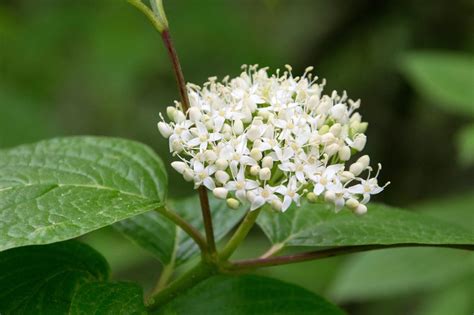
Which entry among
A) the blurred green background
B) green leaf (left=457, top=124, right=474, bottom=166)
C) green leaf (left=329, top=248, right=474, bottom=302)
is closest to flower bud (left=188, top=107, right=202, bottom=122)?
green leaf (left=457, top=124, right=474, bottom=166)

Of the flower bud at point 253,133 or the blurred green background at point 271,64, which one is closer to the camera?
the flower bud at point 253,133

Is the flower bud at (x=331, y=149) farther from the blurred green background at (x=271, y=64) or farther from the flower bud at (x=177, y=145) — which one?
the blurred green background at (x=271, y=64)

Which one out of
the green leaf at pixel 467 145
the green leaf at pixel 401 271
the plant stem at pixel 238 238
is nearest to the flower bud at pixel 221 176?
the plant stem at pixel 238 238

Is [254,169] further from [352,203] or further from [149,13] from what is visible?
[149,13]

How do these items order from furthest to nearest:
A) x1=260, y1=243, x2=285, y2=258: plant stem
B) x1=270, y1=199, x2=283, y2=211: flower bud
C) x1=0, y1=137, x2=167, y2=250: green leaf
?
x1=260, y1=243, x2=285, y2=258: plant stem
x1=270, y1=199, x2=283, y2=211: flower bud
x1=0, y1=137, x2=167, y2=250: green leaf

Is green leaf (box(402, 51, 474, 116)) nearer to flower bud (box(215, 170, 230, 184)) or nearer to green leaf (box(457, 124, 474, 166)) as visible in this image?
green leaf (box(457, 124, 474, 166))

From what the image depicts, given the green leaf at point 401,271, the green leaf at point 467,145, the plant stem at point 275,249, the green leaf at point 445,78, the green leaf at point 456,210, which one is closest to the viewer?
the plant stem at point 275,249

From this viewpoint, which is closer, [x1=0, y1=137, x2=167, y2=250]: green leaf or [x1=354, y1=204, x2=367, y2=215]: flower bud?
[x1=0, y1=137, x2=167, y2=250]: green leaf
